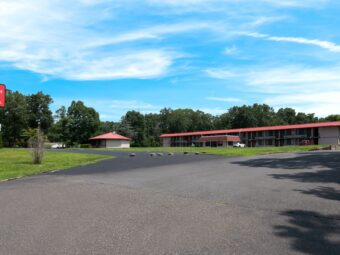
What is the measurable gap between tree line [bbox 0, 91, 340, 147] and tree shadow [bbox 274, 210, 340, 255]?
71.0m

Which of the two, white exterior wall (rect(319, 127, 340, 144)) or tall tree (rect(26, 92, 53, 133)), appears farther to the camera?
tall tree (rect(26, 92, 53, 133))

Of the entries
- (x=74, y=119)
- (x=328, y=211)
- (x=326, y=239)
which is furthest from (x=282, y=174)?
(x=74, y=119)

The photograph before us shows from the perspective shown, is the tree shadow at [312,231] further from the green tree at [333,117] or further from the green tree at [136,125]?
the green tree at [333,117]

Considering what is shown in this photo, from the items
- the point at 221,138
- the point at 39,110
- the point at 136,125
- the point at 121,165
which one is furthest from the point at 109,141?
→ the point at 121,165

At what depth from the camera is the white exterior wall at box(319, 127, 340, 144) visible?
242 ft

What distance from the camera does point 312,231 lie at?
5180 mm

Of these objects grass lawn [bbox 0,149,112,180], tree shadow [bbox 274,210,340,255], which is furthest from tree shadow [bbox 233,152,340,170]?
grass lawn [bbox 0,149,112,180]

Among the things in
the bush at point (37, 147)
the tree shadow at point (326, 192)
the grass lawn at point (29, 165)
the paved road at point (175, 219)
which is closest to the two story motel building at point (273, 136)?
the grass lawn at point (29, 165)

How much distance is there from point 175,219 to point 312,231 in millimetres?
2182

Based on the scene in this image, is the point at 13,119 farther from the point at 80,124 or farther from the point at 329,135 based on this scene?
the point at 329,135

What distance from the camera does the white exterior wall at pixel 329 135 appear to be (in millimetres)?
73875

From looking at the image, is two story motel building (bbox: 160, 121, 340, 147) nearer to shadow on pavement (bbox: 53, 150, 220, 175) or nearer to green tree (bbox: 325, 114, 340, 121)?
Result: green tree (bbox: 325, 114, 340, 121)

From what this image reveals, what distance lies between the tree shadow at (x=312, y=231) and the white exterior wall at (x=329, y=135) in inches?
2910

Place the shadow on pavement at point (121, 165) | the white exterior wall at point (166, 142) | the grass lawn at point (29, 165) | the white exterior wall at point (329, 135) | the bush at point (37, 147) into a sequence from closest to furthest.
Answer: the grass lawn at point (29, 165), the shadow on pavement at point (121, 165), the bush at point (37, 147), the white exterior wall at point (329, 135), the white exterior wall at point (166, 142)
